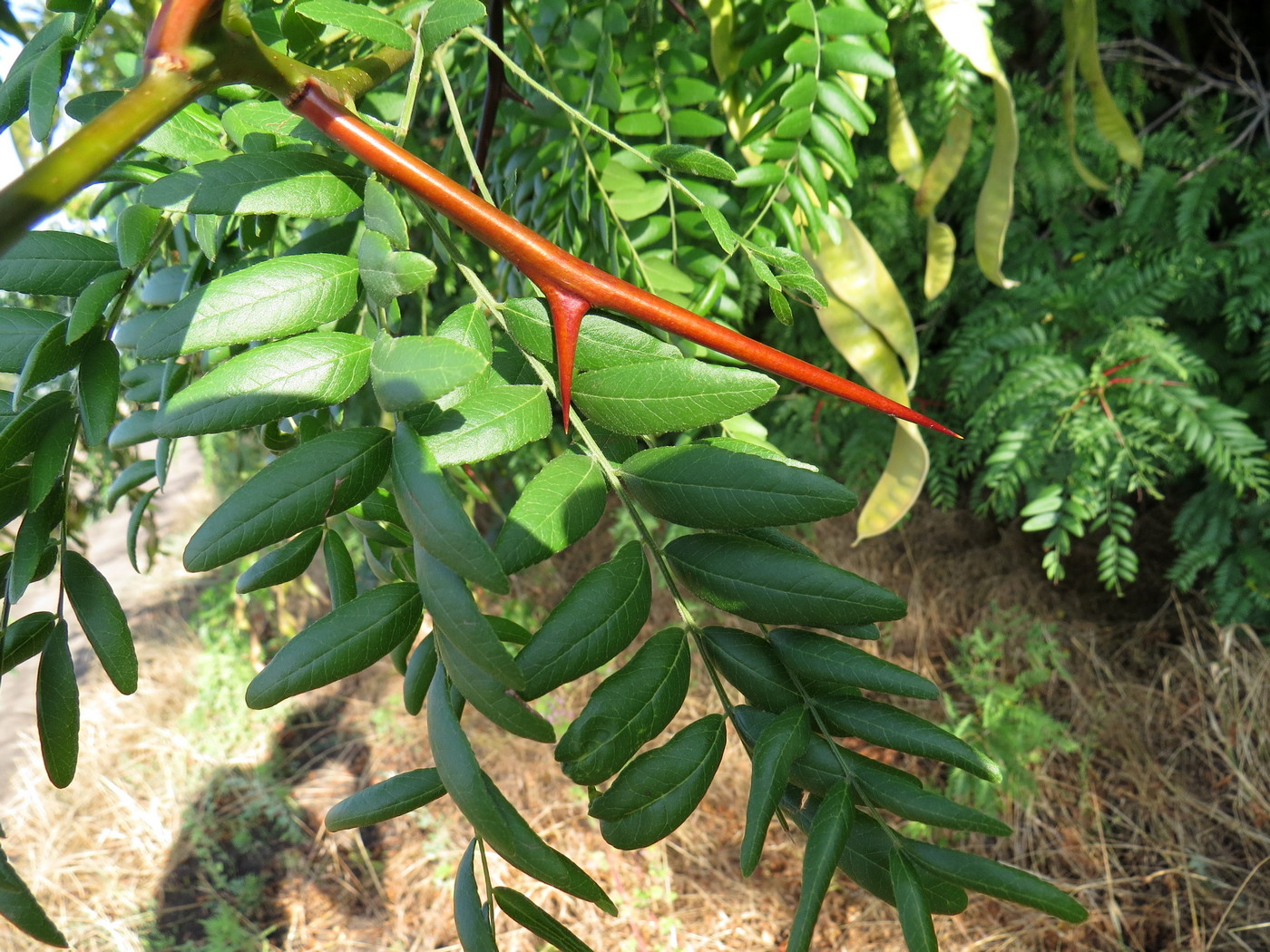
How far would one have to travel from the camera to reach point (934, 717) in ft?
4.88

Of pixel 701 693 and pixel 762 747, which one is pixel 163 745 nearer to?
pixel 701 693

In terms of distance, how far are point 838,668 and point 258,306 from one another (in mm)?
200

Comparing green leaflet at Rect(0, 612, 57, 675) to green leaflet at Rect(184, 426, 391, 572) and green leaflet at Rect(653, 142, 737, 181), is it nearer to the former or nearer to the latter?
green leaflet at Rect(184, 426, 391, 572)

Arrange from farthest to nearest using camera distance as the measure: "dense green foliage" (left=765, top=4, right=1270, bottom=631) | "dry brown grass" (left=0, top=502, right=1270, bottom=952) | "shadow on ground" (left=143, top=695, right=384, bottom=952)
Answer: "shadow on ground" (left=143, top=695, right=384, bottom=952) < "dry brown grass" (left=0, top=502, right=1270, bottom=952) < "dense green foliage" (left=765, top=4, right=1270, bottom=631)

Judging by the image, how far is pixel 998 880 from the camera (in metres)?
0.24

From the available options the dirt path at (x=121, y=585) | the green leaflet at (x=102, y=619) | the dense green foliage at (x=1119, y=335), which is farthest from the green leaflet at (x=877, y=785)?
the dirt path at (x=121, y=585)

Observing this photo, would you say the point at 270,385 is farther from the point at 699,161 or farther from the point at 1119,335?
the point at 1119,335

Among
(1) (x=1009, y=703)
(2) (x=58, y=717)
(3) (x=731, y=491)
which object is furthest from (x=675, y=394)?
(1) (x=1009, y=703)

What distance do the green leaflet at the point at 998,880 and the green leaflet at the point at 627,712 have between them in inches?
3.5

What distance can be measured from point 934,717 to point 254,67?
1527 millimetres

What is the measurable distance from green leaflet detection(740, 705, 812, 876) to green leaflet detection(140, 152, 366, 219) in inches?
8.0

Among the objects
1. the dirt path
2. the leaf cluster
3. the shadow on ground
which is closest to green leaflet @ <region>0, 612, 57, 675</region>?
the leaf cluster

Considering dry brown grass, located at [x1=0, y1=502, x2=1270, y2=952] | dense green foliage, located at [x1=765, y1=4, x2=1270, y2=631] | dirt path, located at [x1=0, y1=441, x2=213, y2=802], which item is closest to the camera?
dense green foliage, located at [x1=765, y1=4, x2=1270, y2=631]

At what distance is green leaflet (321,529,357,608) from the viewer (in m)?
0.35
